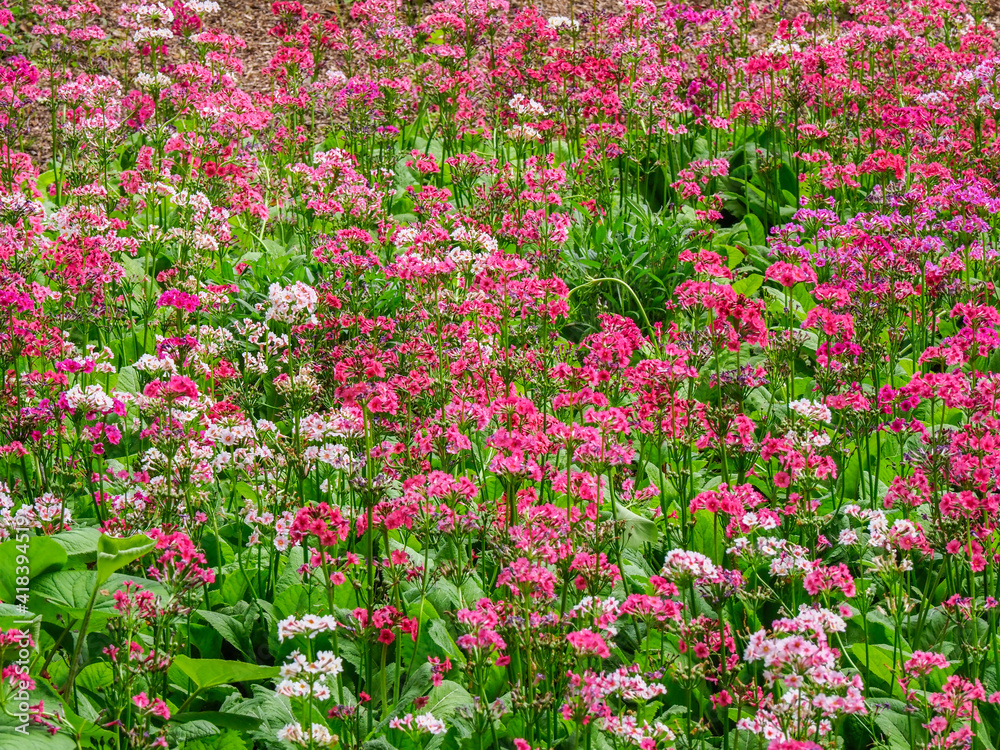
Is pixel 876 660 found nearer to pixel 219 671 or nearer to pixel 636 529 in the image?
pixel 636 529

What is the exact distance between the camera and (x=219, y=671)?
314cm

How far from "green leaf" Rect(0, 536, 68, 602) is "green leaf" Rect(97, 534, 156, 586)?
757mm

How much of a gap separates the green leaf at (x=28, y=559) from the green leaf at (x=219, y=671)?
1.77 ft

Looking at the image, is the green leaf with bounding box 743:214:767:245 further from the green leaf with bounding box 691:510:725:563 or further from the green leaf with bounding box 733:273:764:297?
the green leaf with bounding box 691:510:725:563

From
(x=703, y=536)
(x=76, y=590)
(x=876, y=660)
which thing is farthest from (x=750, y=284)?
(x=76, y=590)

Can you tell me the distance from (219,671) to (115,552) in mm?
648

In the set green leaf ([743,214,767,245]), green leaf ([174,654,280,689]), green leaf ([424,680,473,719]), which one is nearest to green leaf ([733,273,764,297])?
green leaf ([743,214,767,245])

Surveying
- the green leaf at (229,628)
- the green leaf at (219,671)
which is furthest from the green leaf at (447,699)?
the green leaf at (229,628)

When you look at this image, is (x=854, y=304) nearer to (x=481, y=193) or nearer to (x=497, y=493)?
(x=497, y=493)

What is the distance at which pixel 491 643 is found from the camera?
2801 mm

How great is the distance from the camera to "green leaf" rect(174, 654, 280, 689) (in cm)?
304

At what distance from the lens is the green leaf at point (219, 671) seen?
3035mm

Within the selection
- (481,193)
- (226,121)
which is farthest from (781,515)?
(226,121)

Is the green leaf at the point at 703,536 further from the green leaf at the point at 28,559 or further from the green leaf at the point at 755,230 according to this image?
the green leaf at the point at 755,230
